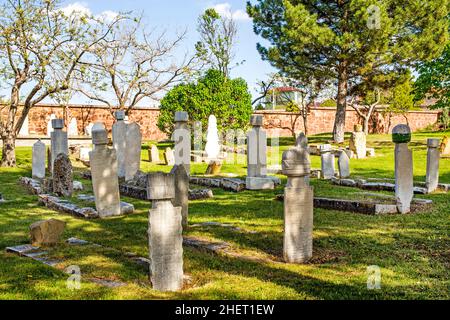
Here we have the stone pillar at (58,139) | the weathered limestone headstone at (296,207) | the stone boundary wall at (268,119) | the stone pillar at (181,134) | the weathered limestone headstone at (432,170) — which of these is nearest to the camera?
the weathered limestone headstone at (296,207)

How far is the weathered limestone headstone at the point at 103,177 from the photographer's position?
30.8ft

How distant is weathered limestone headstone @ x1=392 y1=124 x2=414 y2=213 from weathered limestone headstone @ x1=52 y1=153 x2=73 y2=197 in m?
7.23

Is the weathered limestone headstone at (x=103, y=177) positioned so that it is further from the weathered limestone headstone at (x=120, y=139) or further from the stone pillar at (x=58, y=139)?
the stone pillar at (x=58, y=139)

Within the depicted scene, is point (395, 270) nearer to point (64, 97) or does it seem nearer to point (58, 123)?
point (58, 123)

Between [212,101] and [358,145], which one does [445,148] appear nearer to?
[358,145]

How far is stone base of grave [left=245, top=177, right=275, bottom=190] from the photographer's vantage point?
13508 mm

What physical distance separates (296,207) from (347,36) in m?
21.5

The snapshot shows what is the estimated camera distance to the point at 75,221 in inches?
350

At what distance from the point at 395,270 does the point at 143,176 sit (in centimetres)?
871

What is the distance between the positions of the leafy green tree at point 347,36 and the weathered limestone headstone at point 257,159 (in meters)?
13.4

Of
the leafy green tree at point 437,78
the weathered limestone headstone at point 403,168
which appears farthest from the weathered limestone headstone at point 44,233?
the leafy green tree at point 437,78

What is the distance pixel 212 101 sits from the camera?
25.1 m

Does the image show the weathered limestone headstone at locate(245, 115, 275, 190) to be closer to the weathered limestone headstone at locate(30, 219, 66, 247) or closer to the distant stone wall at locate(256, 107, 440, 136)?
the weathered limestone headstone at locate(30, 219, 66, 247)

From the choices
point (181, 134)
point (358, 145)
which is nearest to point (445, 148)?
point (358, 145)
